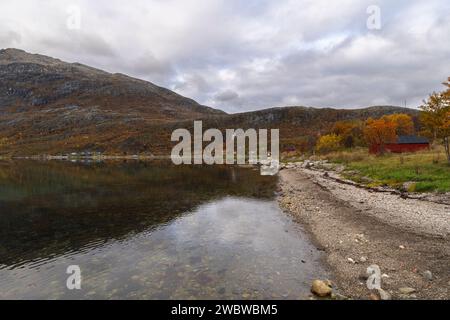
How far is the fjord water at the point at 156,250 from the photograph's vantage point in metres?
13.6

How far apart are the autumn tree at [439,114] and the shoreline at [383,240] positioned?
49.8 ft

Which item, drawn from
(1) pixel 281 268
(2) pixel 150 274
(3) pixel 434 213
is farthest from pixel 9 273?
(3) pixel 434 213

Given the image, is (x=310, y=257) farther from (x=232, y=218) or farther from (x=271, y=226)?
(x=232, y=218)

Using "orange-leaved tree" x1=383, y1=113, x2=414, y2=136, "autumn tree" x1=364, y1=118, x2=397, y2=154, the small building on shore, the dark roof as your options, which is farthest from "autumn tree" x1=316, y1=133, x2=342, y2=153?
"orange-leaved tree" x1=383, y1=113, x2=414, y2=136

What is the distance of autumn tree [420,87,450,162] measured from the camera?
123 feet

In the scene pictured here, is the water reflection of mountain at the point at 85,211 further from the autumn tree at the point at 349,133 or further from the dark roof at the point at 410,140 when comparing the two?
the autumn tree at the point at 349,133

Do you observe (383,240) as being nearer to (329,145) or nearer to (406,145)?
(406,145)

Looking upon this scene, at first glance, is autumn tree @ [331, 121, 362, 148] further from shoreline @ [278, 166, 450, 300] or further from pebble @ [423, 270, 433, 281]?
pebble @ [423, 270, 433, 281]

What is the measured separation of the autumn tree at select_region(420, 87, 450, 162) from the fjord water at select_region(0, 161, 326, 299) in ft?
71.6

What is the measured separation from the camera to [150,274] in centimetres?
1515

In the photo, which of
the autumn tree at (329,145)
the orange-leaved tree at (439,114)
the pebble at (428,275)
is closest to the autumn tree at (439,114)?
the orange-leaved tree at (439,114)

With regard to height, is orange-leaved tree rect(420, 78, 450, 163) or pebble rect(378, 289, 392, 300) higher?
orange-leaved tree rect(420, 78, 450, 163)
